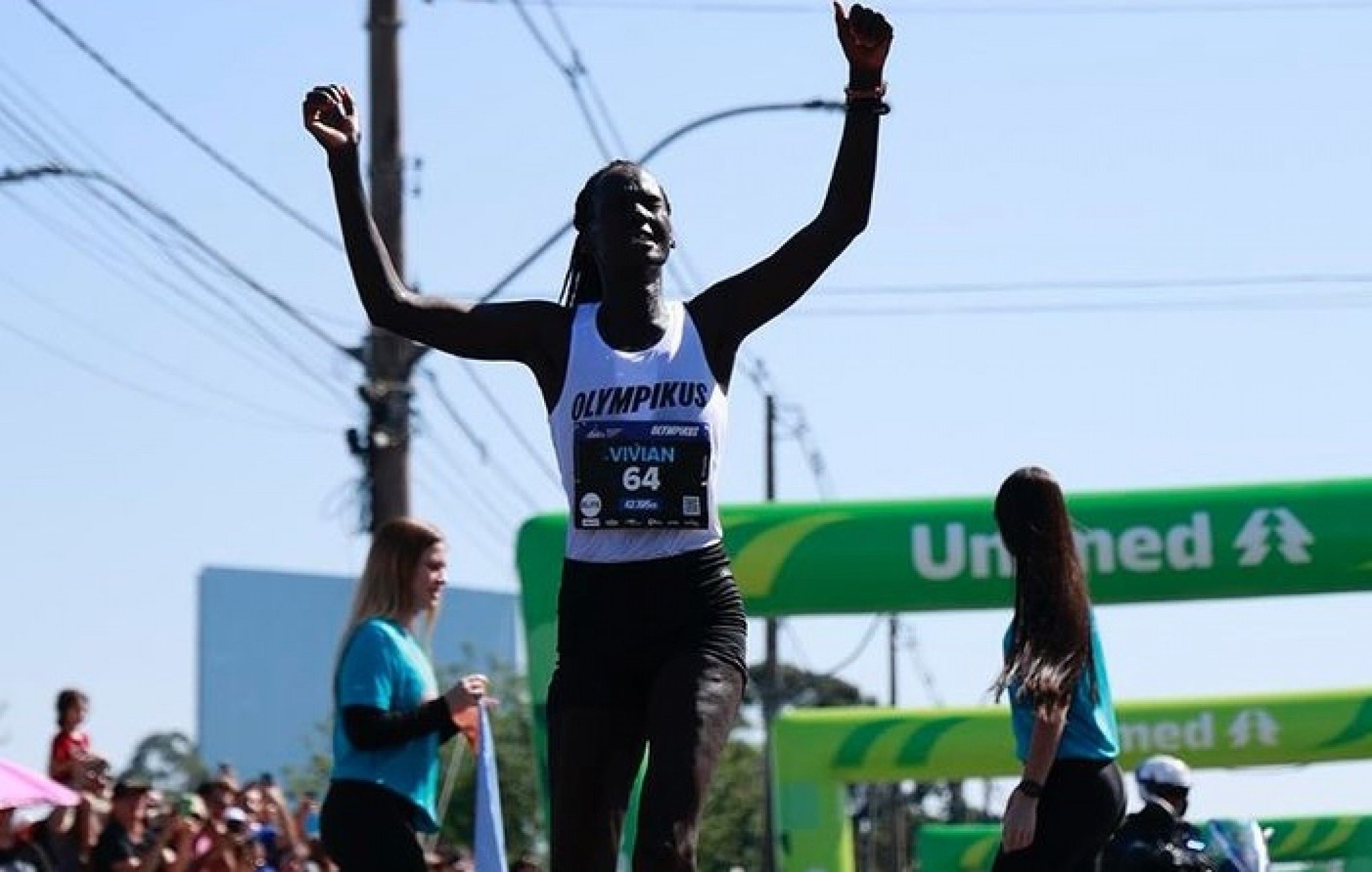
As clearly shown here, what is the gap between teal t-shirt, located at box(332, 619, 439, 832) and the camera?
852 centimetres

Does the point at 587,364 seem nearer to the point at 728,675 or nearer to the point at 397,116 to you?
the point at 728,675

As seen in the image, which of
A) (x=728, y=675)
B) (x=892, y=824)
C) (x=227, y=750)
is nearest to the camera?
(x=728, y=675)

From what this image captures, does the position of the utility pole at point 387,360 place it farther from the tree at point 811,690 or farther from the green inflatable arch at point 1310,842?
the tree at point 811,690

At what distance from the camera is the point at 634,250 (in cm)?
640

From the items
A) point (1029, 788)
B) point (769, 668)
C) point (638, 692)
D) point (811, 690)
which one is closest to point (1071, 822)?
point (1029, 788)

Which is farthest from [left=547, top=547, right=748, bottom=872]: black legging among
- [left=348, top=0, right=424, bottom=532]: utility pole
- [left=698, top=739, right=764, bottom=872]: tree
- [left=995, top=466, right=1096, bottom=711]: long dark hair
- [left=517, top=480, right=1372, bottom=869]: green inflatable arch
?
[left=698, top=739, right=764, bottom=872]: tree

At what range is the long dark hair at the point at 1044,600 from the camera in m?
7.88

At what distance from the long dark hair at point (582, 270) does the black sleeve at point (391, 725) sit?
2.05 m

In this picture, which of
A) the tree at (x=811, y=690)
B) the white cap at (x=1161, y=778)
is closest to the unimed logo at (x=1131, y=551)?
the white cap at (x=1161, y=778)

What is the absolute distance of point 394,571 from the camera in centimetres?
876

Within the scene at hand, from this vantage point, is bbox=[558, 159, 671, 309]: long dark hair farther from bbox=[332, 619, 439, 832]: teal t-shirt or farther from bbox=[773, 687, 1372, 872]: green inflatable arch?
bbox=[773, 687, 1372, 872]: green inflatable arch

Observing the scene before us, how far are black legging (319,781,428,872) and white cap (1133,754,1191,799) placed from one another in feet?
8.31

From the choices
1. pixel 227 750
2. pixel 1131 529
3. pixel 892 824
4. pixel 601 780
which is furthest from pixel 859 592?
pixel 227 750

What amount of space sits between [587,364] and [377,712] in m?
2.40
